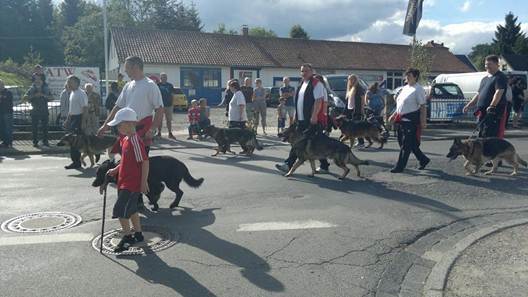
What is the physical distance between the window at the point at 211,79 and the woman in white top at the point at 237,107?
1091 inches

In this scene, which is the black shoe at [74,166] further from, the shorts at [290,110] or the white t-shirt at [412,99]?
the shorts at [290,110]

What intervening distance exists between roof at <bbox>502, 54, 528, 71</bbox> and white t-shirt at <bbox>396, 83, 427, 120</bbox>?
5025 centimetres

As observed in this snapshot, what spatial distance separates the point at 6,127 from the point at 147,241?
9.80 metres

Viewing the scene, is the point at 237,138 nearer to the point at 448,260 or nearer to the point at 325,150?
the point at 325,150

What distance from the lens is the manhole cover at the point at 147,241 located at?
16.5 ft

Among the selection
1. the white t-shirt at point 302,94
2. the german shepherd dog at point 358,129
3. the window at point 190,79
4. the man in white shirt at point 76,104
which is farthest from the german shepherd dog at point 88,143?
the window at point 190,79

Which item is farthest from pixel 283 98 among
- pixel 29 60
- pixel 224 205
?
pixel 29 60

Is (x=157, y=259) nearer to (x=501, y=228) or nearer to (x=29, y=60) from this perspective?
(x=501, y=228)

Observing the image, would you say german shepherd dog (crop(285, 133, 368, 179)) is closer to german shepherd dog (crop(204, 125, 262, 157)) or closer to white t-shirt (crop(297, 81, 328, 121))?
white t-shirt (crop(297, 81, 328, 121))

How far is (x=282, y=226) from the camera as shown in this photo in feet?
19.3

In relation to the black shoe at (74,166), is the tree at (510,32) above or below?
above

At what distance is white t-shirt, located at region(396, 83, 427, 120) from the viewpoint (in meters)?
8.73

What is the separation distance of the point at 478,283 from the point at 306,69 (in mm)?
5299

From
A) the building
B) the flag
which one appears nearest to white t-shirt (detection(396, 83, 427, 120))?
the flag
